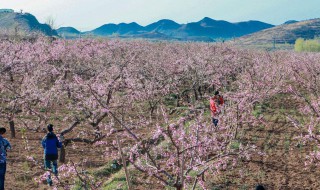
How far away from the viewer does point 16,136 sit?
18.7 metres

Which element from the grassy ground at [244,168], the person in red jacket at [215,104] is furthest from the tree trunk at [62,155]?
the person in red jacket at [215,104]

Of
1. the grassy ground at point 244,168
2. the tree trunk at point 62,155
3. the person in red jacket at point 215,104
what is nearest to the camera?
the grassy ground at point 244,168

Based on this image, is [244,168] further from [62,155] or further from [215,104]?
[62,155]

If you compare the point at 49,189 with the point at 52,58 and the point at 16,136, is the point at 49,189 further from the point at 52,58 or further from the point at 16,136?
the point at 52,58

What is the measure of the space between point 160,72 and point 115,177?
1889cm

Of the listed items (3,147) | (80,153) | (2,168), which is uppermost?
(3,147)

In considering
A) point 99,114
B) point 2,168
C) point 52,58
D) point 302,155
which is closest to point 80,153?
point 99,114

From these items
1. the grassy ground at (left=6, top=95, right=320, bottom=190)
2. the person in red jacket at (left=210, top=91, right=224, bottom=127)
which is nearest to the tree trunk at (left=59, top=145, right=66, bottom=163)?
the grassy ground at (left=6, top=95, right=320, bottom=190)

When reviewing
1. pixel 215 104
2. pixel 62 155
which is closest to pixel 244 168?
pixel 215 104

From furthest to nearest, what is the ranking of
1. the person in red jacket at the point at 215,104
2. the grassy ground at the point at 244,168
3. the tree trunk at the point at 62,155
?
the person in red jacket at the point at 215,104 → the tree trunk at the point at 62,155 → the grassy ground at the point at 244,168

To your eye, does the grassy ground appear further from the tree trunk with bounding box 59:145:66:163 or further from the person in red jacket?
the person in red jacket

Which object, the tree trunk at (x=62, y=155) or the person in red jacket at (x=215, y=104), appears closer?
the tree trunk at (x=62, y=155)

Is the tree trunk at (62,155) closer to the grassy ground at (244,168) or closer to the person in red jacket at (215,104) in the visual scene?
the grassy ground at (244,168)

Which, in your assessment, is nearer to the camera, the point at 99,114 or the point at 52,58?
the point at 99,114
